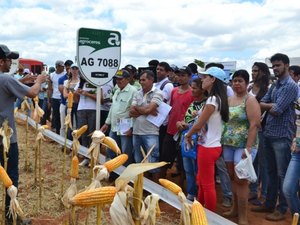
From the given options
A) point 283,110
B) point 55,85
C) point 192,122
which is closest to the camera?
point 283,110

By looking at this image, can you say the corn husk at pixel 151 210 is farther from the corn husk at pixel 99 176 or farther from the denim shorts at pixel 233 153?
the denim shorts at pixel 233 153

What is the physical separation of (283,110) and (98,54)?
239cm

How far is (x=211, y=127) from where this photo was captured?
402 centimetres

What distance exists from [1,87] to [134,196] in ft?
8.69

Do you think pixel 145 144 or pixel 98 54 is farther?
pixel 145 144

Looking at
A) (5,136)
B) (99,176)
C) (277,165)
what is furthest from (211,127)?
(99,176)

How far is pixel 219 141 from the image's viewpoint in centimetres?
407

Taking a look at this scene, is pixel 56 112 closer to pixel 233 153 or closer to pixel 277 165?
pixel 233 153

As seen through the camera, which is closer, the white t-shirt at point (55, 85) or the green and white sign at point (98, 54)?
the green and white sign at point (98, 54)

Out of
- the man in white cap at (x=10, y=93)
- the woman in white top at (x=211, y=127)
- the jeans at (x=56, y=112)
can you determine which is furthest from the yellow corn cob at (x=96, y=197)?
the jeans at (x=56, y=112)

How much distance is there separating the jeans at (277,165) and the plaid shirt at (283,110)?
0.09 meters

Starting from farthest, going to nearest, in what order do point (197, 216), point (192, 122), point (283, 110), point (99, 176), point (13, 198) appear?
1. point (192, 122)
2. point (283, 110)
3. point (13, 198)
4. point (99, 176)
5. point (197, 216)

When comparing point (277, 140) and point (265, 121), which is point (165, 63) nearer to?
point (265, 121)

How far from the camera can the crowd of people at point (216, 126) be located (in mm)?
3986
